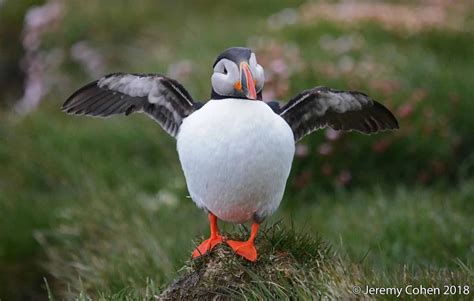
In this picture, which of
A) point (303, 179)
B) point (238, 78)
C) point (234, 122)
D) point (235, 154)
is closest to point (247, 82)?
Answer: point (238, 78)

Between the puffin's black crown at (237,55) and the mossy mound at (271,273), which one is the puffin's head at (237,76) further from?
the mossy mound at (271,273)

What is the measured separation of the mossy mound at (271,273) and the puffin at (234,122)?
81 mm

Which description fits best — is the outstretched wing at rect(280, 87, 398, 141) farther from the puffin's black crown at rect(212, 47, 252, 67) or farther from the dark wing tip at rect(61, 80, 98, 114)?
the dark wing tip at rect(61, 80, 98, 114)

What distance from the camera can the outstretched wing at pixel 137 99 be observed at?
165 inches

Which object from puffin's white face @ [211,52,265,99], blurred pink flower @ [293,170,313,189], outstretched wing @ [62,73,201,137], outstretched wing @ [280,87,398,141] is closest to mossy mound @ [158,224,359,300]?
outstretched wing @ [280,87,398,141]

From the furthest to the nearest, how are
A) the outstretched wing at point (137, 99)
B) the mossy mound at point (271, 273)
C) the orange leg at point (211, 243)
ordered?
1. the outstretched wing at point (137, 99)
2. the orange leg at point (211, 243)
3. the mossy mound at point (271, 273)

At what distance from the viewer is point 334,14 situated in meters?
9.91

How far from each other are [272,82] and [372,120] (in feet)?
10.4

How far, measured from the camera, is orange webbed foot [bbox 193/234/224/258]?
13.4 feet

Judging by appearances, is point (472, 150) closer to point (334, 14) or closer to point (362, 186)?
point (362, 186)

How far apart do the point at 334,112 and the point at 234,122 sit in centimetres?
78

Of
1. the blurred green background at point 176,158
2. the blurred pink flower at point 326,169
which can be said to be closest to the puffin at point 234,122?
the blurred green background at point 176,158

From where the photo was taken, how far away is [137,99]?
4277 millimetres

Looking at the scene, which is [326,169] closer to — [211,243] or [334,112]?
[334,112]
